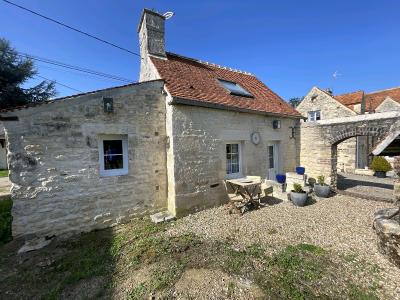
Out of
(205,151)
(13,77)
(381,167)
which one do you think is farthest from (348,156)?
(13,77)

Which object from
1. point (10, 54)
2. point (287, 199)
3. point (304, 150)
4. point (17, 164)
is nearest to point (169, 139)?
point (17, 164)

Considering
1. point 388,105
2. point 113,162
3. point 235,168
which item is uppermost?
point 388,105

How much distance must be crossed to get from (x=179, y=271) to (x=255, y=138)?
5.98 meters

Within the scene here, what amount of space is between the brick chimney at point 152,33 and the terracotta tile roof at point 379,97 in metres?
20.9

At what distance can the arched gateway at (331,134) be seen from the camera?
284 inches

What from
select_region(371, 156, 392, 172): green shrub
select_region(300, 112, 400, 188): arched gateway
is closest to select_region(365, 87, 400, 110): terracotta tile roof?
select_region(371, 156, 392, 172): green shrub

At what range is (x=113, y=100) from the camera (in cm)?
569

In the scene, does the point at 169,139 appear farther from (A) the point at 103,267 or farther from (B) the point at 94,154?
(A) the point at 103,267

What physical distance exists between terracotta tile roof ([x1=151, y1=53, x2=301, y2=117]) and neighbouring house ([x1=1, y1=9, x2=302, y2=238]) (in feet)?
0.21

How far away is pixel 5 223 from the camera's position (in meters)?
5.85

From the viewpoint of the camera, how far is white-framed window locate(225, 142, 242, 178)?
7859 millimetres

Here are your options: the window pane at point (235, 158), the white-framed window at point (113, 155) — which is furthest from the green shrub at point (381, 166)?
the white-framed window at point (113, 155)

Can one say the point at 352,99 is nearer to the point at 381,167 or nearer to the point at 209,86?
the point at 381,167

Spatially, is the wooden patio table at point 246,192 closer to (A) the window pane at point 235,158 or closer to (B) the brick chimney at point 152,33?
(A) the window pane at point 235,158
